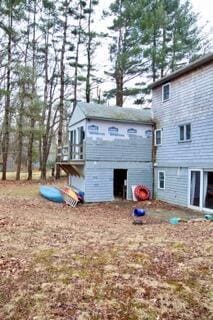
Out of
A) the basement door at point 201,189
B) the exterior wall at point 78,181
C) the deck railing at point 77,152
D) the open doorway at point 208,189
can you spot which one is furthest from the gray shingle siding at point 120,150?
the open doorway at point 208,189

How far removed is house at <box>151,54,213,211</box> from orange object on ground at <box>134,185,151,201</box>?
54 cm

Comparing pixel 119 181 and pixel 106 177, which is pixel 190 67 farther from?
pixel 119 181

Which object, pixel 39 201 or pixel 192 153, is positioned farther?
pixel 39 201

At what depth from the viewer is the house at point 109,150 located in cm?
1505

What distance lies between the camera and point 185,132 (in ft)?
45.6

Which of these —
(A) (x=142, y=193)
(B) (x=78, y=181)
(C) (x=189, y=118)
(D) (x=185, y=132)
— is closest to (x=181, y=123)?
(D) (x=185, y=132)

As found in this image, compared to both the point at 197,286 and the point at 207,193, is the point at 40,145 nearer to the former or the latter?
the point at 207,193

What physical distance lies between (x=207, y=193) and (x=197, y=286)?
Result: 8.39 m

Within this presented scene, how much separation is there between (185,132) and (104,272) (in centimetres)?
1027

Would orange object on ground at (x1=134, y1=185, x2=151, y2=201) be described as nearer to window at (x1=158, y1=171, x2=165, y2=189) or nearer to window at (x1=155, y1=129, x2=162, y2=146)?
window at (x1=158, y1=171, x2=165, y2=189)

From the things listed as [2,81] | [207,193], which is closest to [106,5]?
[2,81]

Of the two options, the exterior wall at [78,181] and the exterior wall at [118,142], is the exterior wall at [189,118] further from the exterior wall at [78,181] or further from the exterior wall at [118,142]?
the exterior wall at [78,181]

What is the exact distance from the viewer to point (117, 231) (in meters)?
8.69

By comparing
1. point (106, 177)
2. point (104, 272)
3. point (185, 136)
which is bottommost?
point (104, 272)
